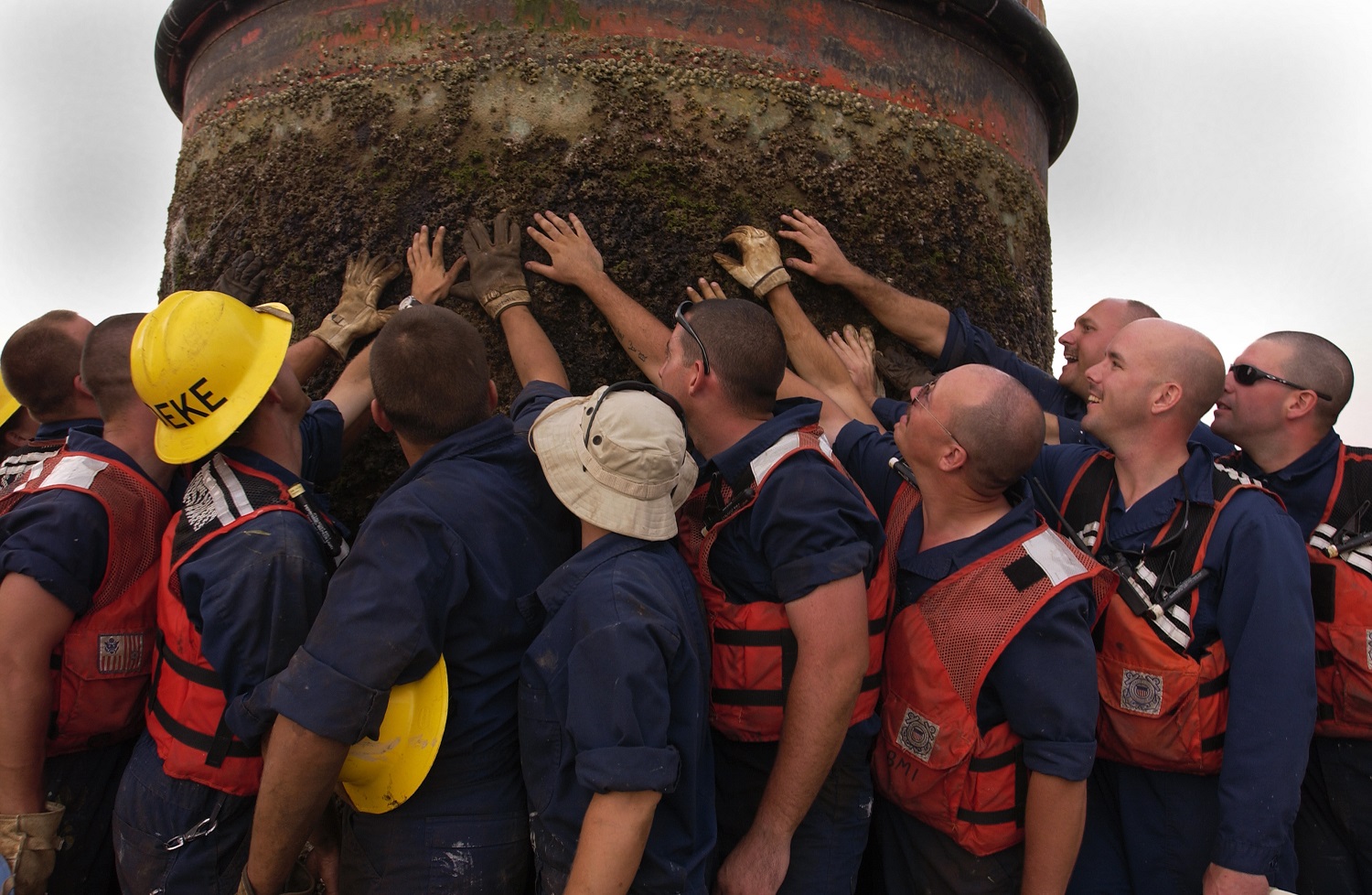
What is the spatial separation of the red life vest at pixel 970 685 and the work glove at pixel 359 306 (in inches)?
91.4

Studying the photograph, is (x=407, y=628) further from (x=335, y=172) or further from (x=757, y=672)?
(x=335, y=172)

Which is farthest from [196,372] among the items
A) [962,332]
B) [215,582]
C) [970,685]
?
[962,332]

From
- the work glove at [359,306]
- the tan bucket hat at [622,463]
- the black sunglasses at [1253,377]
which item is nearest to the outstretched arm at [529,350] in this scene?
the work glove at [359,306]

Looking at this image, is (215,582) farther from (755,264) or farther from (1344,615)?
(1344,615)

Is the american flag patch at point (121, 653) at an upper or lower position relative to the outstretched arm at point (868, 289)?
lower

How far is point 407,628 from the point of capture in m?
2.12

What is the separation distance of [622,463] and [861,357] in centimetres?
176

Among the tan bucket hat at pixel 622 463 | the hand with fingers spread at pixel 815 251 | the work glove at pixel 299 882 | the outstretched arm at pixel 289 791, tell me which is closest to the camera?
the outstretched arm at pixel 289 791

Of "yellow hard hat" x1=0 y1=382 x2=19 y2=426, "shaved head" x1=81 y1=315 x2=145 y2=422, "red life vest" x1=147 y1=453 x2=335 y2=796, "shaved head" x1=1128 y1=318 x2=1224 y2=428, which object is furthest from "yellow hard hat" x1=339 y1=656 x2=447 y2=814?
"yellow hard hat" x1=0 y1=382 x2=19 y2=426

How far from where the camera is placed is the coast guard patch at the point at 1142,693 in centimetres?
258

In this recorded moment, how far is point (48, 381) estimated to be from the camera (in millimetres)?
3268

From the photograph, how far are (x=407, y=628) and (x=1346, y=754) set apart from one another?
296cm

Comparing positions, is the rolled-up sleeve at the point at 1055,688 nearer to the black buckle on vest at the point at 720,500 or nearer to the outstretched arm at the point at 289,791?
the black buckle on vest at the point at 720,500

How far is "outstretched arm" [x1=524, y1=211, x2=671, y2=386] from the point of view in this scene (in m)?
3.39
